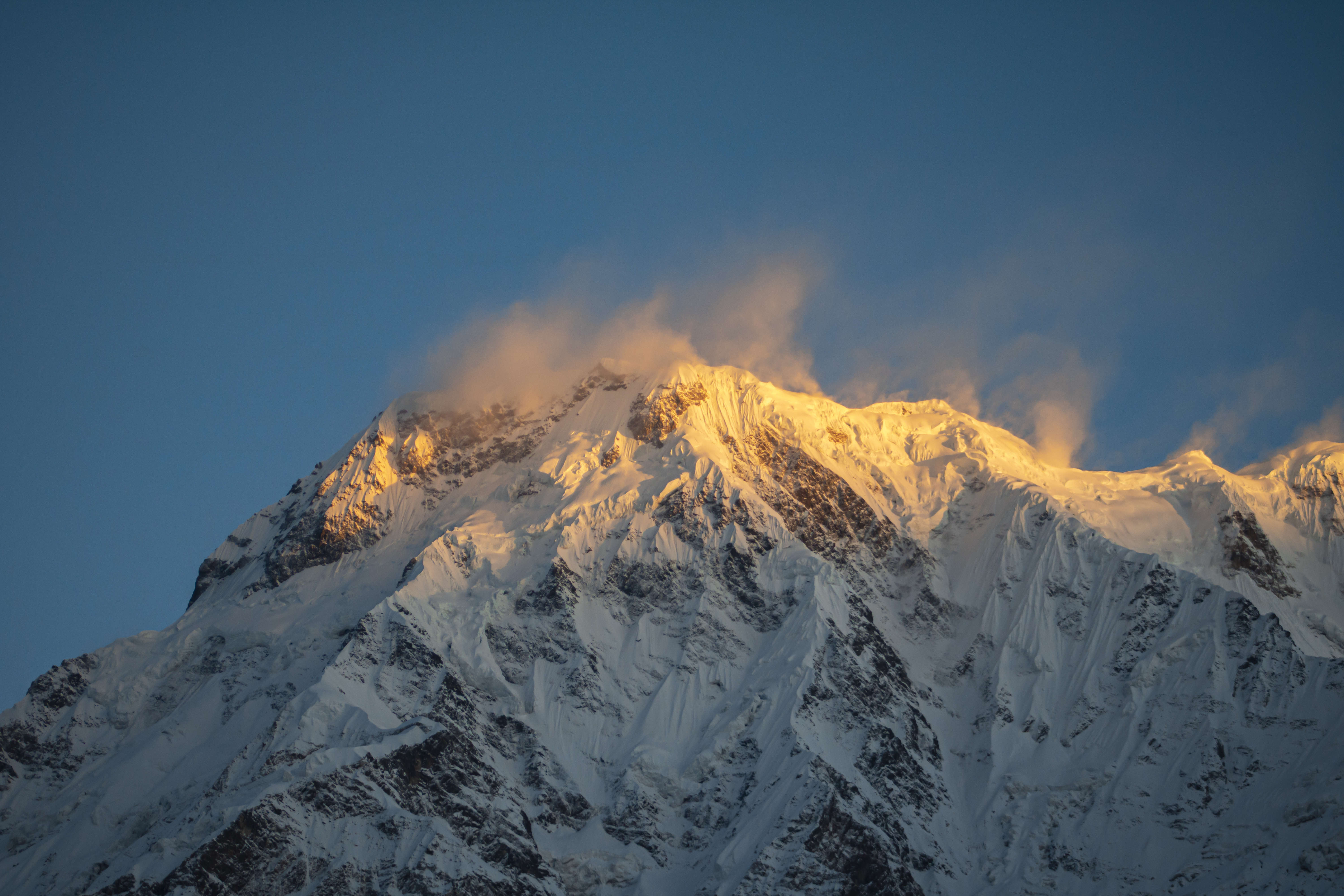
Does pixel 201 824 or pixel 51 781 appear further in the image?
pixel 51 781

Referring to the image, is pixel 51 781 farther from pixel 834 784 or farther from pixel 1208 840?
pixel 1208 840

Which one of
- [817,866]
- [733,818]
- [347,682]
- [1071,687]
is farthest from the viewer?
[1071,687]

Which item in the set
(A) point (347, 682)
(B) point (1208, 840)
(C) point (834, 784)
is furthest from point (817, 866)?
(A) point (347, 682)

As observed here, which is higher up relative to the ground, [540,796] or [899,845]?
[899,845]

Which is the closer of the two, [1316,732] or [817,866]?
[817,866]

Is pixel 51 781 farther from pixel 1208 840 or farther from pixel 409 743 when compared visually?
pixel 1208 840

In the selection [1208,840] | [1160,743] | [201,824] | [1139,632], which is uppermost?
[1139,632]

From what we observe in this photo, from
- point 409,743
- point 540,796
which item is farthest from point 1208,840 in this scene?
point 409,743

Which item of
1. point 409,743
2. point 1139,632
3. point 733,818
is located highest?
point 1139,632

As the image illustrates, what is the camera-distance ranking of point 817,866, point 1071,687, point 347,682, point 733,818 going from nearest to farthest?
1. point 817,866
2. point 733,818
3. point 347,682
4. point 1071,687
